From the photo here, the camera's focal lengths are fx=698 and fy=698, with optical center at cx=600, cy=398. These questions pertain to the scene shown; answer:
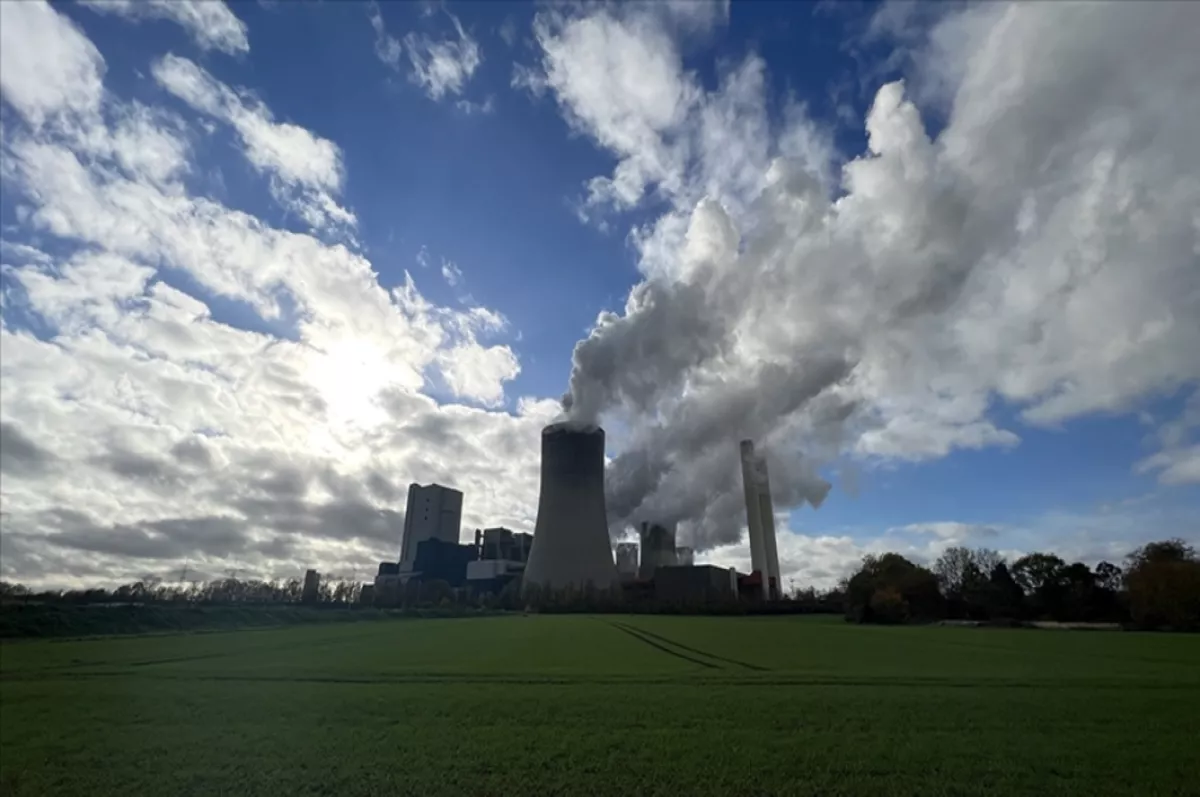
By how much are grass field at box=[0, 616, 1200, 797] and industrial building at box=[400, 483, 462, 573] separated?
65209 millimetres

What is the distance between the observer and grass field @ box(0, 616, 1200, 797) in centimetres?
723

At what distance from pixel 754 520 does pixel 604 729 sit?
6382 centimetres

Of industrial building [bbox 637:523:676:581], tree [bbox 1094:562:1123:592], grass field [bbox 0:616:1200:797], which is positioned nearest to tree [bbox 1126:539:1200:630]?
tree [bbox 1094:562:1123:592]

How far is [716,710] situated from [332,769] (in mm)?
5345

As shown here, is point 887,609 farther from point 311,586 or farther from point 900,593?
point 311,586

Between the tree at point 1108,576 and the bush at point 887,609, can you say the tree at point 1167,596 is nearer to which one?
the tree at point 1108,576

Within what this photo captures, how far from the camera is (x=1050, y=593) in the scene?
46562 millimetres

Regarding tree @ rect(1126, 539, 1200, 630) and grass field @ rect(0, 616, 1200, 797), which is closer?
grass field @ rect(0, 616, 1200, 797)

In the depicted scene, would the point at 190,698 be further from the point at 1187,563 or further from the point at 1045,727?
the point at 1187,563

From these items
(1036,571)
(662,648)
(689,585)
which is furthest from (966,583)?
(662,648)

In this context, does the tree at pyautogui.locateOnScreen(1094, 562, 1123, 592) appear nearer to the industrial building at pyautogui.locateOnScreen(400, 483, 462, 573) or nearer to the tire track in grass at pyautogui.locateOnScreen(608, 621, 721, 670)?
the tire track in grass at pyautogui.locateOnScreen(608, 621, 721, 670)

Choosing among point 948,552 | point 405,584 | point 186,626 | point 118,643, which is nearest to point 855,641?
point 118,643

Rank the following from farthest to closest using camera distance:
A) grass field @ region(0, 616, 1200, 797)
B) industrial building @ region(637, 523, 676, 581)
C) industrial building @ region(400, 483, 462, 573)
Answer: industrial building @ region(400, 483, 462, 573)
industrial building @ region(637, 523, 676, 581)
grass field @ region(0, 616, 1200, 797)

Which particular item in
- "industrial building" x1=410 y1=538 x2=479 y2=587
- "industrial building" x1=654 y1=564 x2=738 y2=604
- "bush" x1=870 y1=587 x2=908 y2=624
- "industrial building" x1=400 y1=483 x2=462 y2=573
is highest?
"industrial building" x1=400 y1=483 x2=462 y2=573
